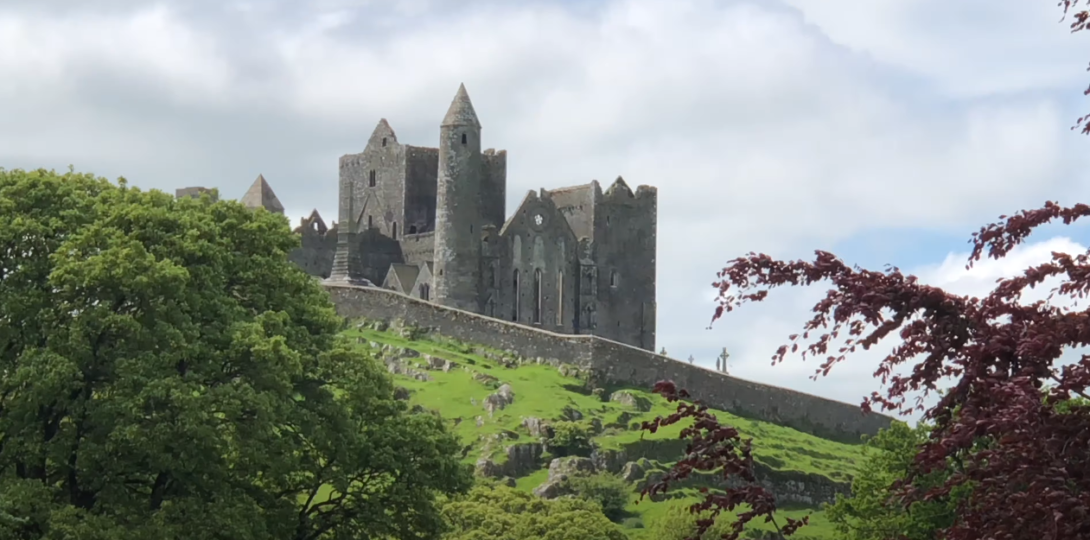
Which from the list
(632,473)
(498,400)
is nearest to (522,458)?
(632,473)

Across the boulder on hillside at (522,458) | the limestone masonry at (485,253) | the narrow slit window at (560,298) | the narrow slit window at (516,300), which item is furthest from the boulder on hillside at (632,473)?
the narrow slit window at (560,298)

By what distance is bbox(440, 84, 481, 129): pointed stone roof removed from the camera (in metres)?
92.7

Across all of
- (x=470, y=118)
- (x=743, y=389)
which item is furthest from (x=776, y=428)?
(x=470, y=118)

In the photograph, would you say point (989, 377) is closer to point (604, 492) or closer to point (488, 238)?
point (604, 492)

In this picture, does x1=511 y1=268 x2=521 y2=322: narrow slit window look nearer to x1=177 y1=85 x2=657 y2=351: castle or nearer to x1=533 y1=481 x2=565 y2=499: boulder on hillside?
x1=177 y1=85 x2=657 y2=351: castle

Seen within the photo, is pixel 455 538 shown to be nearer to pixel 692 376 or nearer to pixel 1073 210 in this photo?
pixel 692 376

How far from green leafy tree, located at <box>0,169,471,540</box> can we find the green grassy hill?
21.9 meters

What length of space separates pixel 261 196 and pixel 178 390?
66.7 meters

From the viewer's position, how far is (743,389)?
7744 cm

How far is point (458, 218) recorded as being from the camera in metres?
90.9

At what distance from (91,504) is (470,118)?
204ft

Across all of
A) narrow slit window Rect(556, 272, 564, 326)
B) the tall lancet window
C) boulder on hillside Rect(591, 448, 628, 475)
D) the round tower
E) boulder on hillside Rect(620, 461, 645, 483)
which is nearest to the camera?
boulder on hillside Rect(620, 461, 645, 483)

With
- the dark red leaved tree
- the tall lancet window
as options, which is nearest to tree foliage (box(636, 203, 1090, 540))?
the dark red leaved tree

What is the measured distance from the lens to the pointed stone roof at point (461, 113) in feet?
304
